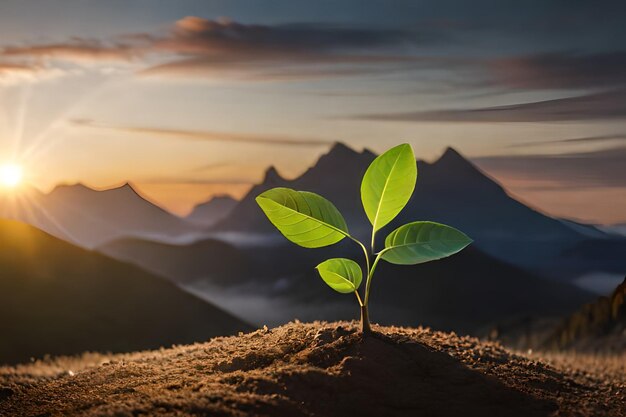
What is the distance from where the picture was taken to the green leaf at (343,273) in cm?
546

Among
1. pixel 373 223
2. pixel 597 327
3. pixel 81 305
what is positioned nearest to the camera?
pixel 373 223

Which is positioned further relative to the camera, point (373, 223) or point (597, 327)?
point (597, 327)

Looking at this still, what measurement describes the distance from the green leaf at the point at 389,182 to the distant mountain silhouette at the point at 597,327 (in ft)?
18.1

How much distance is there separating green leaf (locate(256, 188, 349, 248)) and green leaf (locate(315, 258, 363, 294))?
0.18m

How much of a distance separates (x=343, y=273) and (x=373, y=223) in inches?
18.2

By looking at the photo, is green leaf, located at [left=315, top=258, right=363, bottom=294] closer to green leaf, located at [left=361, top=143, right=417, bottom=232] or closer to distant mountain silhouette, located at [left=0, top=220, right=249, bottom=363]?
green leaf, located at [left=361, top=143, right=417, bottom=232]

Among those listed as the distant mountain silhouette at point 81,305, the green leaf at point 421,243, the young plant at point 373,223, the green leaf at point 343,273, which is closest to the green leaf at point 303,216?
the young plant at point 373,223

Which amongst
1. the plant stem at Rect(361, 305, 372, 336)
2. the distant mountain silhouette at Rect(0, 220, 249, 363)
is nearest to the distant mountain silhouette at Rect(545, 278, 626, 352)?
the plant stem at Rect(361, 305, 372, 336)

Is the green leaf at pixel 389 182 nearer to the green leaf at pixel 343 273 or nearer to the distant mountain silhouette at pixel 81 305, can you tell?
the green leaf at pixel 343 273

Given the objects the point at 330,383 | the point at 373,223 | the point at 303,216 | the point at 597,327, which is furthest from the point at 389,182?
the point at 597,327

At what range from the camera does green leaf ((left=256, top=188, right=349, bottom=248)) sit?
5.30 meters

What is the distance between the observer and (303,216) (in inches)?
212

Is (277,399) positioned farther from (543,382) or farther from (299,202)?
(543,382)

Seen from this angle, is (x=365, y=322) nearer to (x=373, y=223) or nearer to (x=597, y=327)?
(x=373, y=223)
